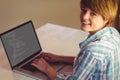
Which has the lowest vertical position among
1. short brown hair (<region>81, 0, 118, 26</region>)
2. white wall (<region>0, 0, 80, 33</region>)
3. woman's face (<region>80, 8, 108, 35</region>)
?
white wall (<region>0, 0, 80, 33</region>)

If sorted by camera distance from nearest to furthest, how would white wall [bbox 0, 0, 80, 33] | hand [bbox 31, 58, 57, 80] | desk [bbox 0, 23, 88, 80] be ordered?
hand [bbox 31, 58, 57, 80] → desk [bbox 0, 23, 88, 80] → white wall [bbox 0, 0, 80, 33]

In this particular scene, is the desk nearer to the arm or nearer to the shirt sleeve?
the arm

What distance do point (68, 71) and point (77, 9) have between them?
200cm

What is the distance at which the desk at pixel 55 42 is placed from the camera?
5.27 feet

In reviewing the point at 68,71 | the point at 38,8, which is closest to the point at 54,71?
the point at 68,71

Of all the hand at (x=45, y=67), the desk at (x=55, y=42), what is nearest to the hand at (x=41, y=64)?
the hand at (x=45, y=67)

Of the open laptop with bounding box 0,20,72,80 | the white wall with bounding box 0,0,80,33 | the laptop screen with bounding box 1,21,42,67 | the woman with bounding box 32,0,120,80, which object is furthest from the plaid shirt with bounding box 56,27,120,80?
the white wall with bounding box 0,0,80,33

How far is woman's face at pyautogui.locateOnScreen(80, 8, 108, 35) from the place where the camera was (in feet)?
4.36

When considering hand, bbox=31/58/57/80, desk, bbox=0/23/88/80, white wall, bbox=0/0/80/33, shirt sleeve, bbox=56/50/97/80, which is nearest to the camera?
shirt sleeve, bbox=56/50/97/80

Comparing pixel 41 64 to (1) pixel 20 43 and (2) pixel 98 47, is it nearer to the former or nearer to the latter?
(1) pixel 20 43

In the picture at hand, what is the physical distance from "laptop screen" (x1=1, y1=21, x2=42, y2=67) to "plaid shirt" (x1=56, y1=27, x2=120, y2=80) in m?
0.42

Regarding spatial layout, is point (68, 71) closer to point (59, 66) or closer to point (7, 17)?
point (59, 66)

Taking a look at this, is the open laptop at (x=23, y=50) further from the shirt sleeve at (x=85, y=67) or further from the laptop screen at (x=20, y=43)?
the shirt sleeve at (x=85, y=67)

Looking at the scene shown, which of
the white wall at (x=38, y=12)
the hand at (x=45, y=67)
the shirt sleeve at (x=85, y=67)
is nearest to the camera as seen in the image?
the shirt sleeve at (x=85, y=67)
